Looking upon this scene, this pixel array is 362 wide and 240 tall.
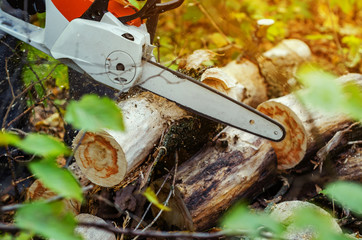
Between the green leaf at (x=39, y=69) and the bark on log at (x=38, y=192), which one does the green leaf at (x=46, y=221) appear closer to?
the bark on log at (x=38, y=192)

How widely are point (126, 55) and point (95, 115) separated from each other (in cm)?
104

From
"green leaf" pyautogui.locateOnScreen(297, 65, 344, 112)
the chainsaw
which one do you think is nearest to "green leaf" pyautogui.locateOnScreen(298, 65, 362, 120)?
"green leaf" pyautogui.locateOnScreen(297, 65, 344, 112)

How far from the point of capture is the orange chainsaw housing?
1.81m

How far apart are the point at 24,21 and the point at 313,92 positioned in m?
1.97

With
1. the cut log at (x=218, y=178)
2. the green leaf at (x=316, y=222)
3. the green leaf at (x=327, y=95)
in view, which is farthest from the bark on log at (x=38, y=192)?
the green leaf at (x=327, y=95)

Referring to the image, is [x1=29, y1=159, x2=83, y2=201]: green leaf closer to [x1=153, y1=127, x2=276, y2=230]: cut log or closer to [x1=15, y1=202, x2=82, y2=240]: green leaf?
[x1=15, y1=202, x2=82, y2=240]: green leaf

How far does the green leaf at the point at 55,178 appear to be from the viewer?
75 centimetres

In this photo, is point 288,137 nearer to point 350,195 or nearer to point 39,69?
point 350,195

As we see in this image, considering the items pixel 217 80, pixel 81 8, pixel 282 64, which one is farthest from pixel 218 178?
pixel 282 64

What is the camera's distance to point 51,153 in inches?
31.0

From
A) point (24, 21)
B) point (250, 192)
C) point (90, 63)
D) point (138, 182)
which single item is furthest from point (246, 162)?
point (24, 21)

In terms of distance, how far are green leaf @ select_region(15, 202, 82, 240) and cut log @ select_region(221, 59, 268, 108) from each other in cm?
212

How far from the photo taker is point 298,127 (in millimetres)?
2002

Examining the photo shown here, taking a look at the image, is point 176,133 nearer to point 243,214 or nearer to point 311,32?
point 243,214
